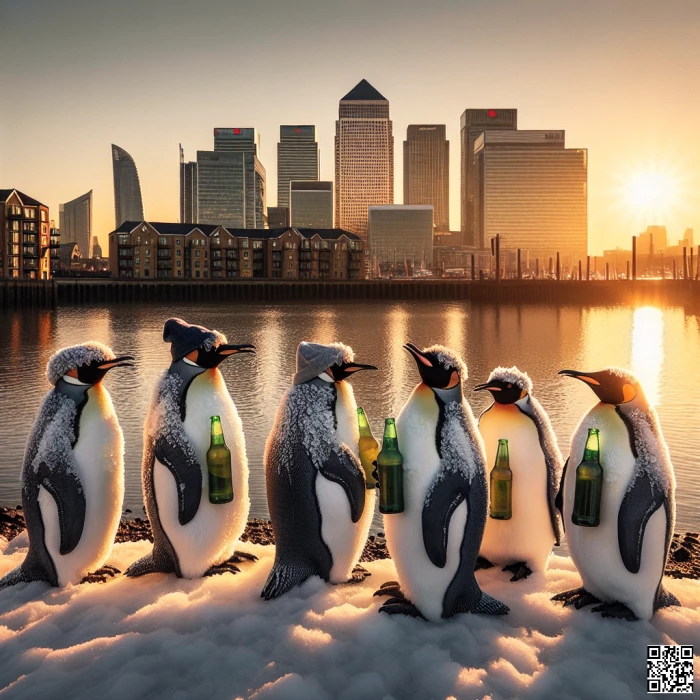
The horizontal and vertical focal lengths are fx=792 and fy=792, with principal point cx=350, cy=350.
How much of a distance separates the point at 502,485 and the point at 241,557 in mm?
2210

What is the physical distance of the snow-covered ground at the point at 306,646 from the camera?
4.59 m

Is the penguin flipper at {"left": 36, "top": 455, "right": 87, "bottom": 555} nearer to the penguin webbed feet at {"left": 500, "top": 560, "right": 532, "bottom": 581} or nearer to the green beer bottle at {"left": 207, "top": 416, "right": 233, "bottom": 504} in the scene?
the green beer bottle at {"left": 207, "top": 416, "right": 233, "bottom": 504}

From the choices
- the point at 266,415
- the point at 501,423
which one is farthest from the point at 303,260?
the point at 501,423

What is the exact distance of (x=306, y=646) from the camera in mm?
4922

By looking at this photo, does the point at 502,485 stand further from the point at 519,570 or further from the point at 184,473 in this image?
the point at 184,473

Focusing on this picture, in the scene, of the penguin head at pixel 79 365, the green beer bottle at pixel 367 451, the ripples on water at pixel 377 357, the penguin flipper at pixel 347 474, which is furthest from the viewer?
the ripples on water at pixel 377 357

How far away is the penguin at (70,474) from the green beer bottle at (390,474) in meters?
2.09

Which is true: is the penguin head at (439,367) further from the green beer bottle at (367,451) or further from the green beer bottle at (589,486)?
the green beer bottle at (589,486)

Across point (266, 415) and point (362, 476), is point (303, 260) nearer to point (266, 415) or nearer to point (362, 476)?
point (266, 415)

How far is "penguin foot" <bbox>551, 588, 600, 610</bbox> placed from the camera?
5457 millimetres

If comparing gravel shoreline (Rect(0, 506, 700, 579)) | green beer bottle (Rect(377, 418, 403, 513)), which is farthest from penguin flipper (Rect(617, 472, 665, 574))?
gravel shoreline (Rect(0, 506, 700, 579))

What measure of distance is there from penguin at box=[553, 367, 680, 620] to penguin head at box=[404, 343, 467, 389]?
85 centimetres

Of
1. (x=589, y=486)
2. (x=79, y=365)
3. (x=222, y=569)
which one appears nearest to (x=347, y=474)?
(x=222, y=569)

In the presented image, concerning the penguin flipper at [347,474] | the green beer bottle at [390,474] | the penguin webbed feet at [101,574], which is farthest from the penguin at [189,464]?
the green beer bottle at [390,474]
